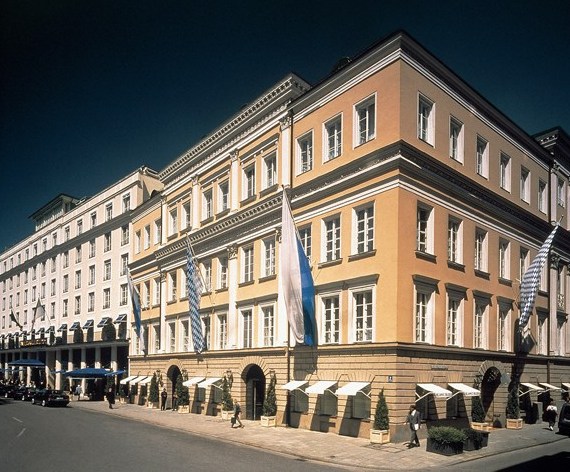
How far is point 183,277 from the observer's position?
43406 mm

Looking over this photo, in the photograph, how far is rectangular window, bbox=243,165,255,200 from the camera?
3562 centimetres

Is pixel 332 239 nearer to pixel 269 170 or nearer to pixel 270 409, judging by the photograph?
pixel 269 170

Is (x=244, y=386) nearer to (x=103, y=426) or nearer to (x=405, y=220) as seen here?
(x=103, y=426)

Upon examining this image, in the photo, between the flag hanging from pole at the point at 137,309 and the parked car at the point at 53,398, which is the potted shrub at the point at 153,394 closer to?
the flag hanging from pole at the point at 137,309

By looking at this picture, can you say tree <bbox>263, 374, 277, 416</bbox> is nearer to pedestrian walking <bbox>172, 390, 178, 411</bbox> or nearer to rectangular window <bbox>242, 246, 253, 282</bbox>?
rectangular window <bbox>242, 246, 253, 282</bbox>

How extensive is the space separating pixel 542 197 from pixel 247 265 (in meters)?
21.1

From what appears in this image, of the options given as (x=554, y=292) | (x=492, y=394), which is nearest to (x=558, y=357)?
(x=554, y=292)

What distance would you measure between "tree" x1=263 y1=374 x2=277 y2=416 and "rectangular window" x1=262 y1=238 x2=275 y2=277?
645 cm

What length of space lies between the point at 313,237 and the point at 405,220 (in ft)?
20.2

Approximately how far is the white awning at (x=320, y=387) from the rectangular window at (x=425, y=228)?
776 centimetres

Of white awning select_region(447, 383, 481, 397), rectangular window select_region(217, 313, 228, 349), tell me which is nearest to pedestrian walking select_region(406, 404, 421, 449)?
white awning select_region(447, 383, 481, 397)

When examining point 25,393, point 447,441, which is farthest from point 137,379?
point 447,441

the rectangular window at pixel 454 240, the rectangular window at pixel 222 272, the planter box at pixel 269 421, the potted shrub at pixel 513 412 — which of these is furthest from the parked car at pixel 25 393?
the potted shrub at pixel 513 412

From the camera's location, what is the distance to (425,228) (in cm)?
2639
